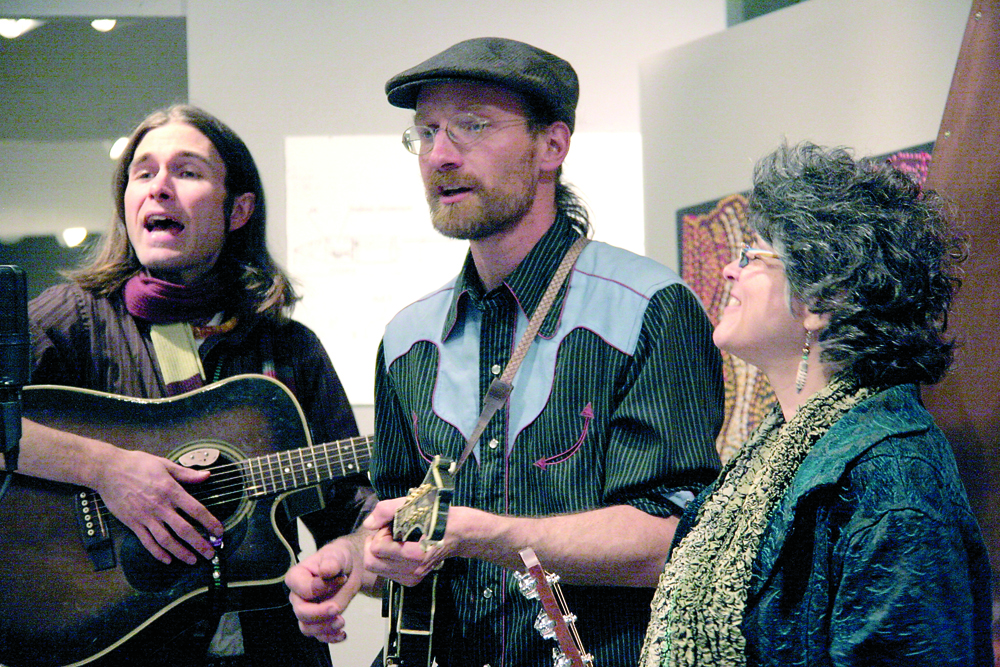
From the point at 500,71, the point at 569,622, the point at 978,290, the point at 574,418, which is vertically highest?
the point at 500,71

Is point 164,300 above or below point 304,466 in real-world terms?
above

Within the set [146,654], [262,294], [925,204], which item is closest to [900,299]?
[925,204]

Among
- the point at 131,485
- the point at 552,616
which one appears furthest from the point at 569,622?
the point at 131,485

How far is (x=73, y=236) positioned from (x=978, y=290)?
327 cm

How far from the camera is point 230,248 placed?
2.80 metres

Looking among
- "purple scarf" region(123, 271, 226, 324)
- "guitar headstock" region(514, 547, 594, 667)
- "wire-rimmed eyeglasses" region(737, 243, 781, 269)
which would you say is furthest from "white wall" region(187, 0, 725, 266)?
"guitar headstock" region(514, 547, 594, 667)

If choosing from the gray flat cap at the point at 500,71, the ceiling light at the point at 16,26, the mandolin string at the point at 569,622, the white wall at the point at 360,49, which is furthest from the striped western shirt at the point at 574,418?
the ceiling light at the point at 16,26

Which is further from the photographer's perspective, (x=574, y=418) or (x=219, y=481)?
(x=219, y=481)

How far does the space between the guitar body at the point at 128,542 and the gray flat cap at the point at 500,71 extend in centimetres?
89

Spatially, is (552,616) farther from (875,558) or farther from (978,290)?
(978,290)

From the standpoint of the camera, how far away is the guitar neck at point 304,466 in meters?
2.51

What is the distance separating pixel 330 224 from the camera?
396 centimetres

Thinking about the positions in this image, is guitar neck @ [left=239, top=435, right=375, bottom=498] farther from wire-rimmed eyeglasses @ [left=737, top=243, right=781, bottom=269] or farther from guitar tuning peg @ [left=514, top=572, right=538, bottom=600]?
wire-rimmed eyeglasses @ [left=737, top=243, right=781, bottom=269]

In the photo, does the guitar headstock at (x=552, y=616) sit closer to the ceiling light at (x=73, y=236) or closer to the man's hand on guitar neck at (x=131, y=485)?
the man's hand on guitar neck at (x=131, y=485)
